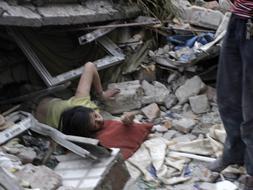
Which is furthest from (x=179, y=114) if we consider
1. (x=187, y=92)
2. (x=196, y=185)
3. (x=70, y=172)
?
(x=70, y=172)

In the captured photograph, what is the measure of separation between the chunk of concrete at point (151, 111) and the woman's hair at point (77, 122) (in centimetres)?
75

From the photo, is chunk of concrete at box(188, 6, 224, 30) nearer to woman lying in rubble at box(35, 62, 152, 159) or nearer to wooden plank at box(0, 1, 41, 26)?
woman lying in rubble at box(35, 62, 152, 159)

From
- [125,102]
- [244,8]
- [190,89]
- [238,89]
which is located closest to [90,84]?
[125,102]

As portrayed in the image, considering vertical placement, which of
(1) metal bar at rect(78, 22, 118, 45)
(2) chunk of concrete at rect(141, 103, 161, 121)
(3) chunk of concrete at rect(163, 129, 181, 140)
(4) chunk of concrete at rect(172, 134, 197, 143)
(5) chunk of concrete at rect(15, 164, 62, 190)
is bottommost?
(3) chunk of concrete at rect(163, 129, 181, 140)

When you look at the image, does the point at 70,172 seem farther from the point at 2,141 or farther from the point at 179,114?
the point at 179,114

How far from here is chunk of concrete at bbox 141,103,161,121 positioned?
4648 mm

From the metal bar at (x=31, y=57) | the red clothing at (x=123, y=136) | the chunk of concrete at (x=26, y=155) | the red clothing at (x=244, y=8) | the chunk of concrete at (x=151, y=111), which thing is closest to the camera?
the red clothing at (x=244, y=8)

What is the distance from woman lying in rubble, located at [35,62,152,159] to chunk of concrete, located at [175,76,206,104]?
0.75 meters

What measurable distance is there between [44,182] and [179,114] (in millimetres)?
1990

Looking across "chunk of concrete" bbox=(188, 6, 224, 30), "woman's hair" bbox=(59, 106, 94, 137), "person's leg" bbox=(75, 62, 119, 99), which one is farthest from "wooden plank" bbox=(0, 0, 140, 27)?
"woman's hair" bbox=(59, 106, 94, 137)

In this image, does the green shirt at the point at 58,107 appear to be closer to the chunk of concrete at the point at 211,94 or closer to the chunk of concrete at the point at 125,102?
the chunk of concrete at the point at 125,102

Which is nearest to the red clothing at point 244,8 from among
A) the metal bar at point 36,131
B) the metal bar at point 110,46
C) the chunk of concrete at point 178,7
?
the metal bar at point 36,131

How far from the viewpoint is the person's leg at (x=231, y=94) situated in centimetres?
305

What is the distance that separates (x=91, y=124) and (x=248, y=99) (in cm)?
141
